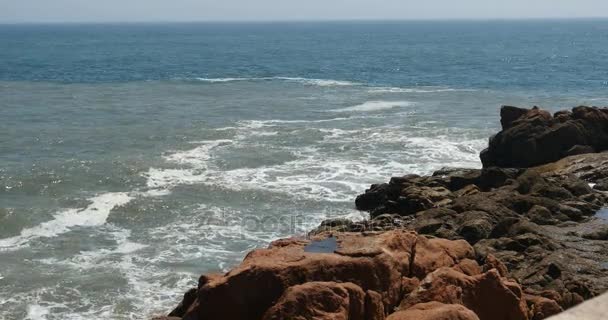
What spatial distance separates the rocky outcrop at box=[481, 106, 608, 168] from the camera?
40.3 meters

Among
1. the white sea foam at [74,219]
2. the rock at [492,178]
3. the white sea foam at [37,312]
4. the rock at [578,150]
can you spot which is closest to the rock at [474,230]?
the rock at [492,178]

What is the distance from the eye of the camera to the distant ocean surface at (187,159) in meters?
28.2

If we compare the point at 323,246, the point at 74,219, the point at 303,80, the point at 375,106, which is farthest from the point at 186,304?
the point at 303,80

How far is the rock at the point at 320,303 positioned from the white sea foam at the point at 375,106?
50.2 m

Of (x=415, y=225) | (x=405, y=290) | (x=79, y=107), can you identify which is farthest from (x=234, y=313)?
(x=79, y=107)

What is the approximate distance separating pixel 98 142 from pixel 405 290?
37.0 m

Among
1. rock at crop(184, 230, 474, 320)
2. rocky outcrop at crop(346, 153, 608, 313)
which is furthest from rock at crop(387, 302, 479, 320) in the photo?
rocky outcrop at crop(346, 153, 608, 313)

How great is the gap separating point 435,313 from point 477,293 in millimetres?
2630

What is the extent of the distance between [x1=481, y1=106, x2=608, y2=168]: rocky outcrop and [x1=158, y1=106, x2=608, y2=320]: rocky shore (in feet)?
0.23

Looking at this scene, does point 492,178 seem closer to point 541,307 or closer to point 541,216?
point 541,216

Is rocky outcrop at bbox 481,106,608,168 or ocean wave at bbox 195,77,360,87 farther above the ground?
rocky outcrop at bbox 481,106,608,168

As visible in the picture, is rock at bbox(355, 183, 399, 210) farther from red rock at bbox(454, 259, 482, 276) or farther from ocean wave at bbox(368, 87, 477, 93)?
ocean wave at bbox(368, 87, 477, 93)

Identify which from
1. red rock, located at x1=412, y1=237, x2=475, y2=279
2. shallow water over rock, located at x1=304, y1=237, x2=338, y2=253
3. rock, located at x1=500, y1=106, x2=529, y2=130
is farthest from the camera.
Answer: rock, located at x1=500, y1=106, x2=529, y2=130

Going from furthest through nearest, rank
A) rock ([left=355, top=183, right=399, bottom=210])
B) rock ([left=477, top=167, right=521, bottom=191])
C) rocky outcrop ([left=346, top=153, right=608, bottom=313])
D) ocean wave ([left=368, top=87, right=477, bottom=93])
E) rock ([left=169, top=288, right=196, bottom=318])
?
ocean wave ([left=368, top=87, right=477, bottom=93]), rock ([left=477, top=167, right=521, bottom=191]), rock ([left=355, top=183, right=399, bottom=210]), rocky outcrop ([left=346, top=153, right=608, bottom=313]), rock ([left=169, top=288, right=196, bottom=318])
